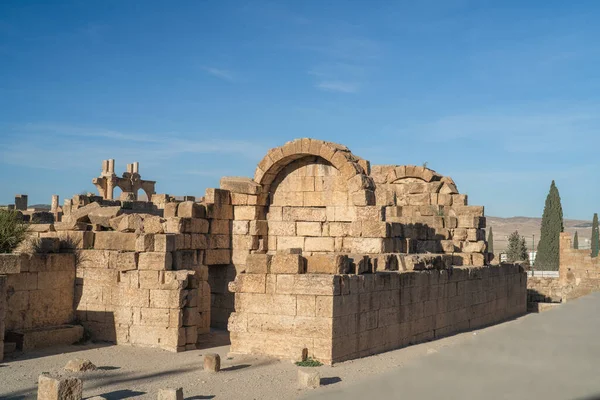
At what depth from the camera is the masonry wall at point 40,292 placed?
1178cm

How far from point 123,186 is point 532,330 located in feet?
114

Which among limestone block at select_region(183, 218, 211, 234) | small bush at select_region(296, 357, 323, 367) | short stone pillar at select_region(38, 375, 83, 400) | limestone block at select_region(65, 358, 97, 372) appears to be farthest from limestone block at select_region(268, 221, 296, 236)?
short stone pillar at select_region(38, 375, 83, 400)

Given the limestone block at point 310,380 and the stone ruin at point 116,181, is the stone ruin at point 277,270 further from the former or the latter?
the stone ruin at point 116,181

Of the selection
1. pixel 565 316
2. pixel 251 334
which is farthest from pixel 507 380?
pixel 251 334

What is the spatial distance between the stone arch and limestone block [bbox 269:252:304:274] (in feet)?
13.2

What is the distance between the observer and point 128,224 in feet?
43.2

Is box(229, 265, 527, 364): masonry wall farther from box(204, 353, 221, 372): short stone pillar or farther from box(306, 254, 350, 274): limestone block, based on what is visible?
box(204, 353, 221, 372): short stone pillar

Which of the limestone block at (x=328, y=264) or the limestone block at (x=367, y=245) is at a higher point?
the limestone block at (x=367, y=245)

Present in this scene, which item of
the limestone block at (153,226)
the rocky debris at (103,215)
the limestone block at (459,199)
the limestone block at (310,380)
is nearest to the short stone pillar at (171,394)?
the limestone block at (310,380)

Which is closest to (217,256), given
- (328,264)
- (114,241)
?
(114,241)

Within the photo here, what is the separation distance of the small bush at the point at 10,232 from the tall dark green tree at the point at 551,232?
36783 mm

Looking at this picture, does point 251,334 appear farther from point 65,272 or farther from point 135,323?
point 65,272

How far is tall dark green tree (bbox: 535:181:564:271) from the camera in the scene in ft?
142

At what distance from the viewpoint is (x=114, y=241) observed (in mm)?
12875
